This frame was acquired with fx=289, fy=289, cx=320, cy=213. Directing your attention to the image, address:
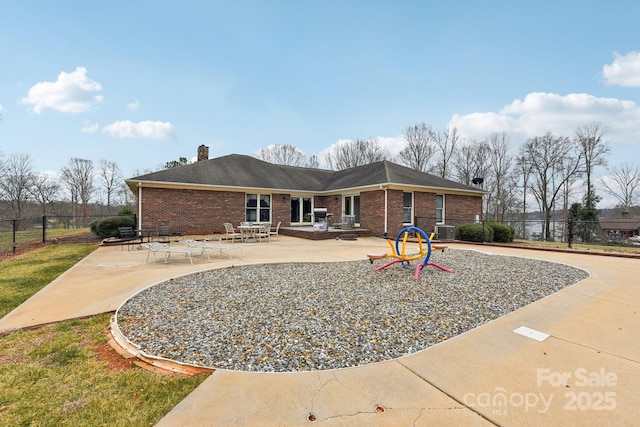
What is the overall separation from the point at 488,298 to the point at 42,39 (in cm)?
1527

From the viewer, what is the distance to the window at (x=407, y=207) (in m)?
15.5

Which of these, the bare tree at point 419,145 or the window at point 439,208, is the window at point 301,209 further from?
the bare tree at point 419,145

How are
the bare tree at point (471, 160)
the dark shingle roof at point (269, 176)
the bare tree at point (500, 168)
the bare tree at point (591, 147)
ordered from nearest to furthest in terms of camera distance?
the dark shingle roof at point (269, 176) → the bare tree at point (591, 147) → the bare tree at point (500, 168) → the bare tree at point (471, 160)

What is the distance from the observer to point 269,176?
1847cm

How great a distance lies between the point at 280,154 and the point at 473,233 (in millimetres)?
29990

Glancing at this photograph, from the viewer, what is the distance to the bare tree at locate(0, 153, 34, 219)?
25125mm

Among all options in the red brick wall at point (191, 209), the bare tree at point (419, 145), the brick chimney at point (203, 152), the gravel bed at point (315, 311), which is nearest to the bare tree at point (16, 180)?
the brick chimney at point (203, 152)

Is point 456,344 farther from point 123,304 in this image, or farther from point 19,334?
point 19,334

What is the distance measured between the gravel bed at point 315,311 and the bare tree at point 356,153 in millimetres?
30680

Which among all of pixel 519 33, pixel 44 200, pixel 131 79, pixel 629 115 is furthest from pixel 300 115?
pixel 44 200

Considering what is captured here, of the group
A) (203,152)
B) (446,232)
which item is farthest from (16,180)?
(446,232)

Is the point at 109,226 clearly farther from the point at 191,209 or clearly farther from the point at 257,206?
the point at 257,206

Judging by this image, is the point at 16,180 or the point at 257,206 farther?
the point at 16,180

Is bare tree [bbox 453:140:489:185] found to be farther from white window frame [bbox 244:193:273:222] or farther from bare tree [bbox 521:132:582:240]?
white window frame [bbox 244:193:273:222]
